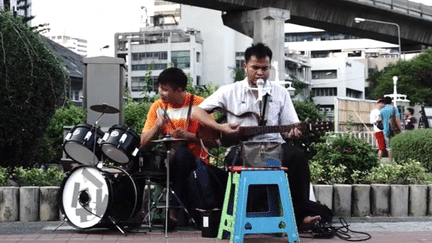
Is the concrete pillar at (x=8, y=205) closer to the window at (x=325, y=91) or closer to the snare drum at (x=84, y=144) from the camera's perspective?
the snare drum at (x=84, y=144)

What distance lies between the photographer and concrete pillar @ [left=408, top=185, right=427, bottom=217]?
27.4 feet

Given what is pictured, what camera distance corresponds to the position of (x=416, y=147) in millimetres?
13742

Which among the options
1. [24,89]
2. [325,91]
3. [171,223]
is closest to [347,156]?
[171,223]

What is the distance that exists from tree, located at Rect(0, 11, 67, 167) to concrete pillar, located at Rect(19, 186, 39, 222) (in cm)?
176

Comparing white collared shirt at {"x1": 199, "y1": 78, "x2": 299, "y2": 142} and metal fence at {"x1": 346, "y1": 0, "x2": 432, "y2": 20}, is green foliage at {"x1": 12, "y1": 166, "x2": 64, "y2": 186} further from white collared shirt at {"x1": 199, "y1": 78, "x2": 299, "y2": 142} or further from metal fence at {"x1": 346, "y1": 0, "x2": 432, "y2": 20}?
metal fence at {"x1": 346, "y1": 0, "x2": 432, "y2": 20}

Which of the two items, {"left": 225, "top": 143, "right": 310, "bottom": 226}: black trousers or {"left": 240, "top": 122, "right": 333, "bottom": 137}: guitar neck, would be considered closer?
{"left": 240, "top": 122, "right": 333, "bottom": 137}: guitar neck

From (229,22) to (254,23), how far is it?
1.68m

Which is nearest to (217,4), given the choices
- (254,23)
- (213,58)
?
(254,23)

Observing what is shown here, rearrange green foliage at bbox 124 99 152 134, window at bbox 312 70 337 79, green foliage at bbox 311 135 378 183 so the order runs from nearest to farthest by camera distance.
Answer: green foliage at bbox 311 135 378 183
green foliage at bbox 124 99 152 134
window at bbox 312 70 337 79

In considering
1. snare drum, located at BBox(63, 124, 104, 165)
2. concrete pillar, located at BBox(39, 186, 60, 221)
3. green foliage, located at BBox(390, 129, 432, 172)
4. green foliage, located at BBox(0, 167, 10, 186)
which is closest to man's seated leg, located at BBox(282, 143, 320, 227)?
snare drum, located at BBox(63, 124, 104, 165)

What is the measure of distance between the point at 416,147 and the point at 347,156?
17.0 feet

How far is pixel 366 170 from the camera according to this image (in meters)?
8.91

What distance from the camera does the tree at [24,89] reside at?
31.0 ft

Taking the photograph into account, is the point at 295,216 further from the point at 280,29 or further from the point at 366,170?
the point at 280,29
